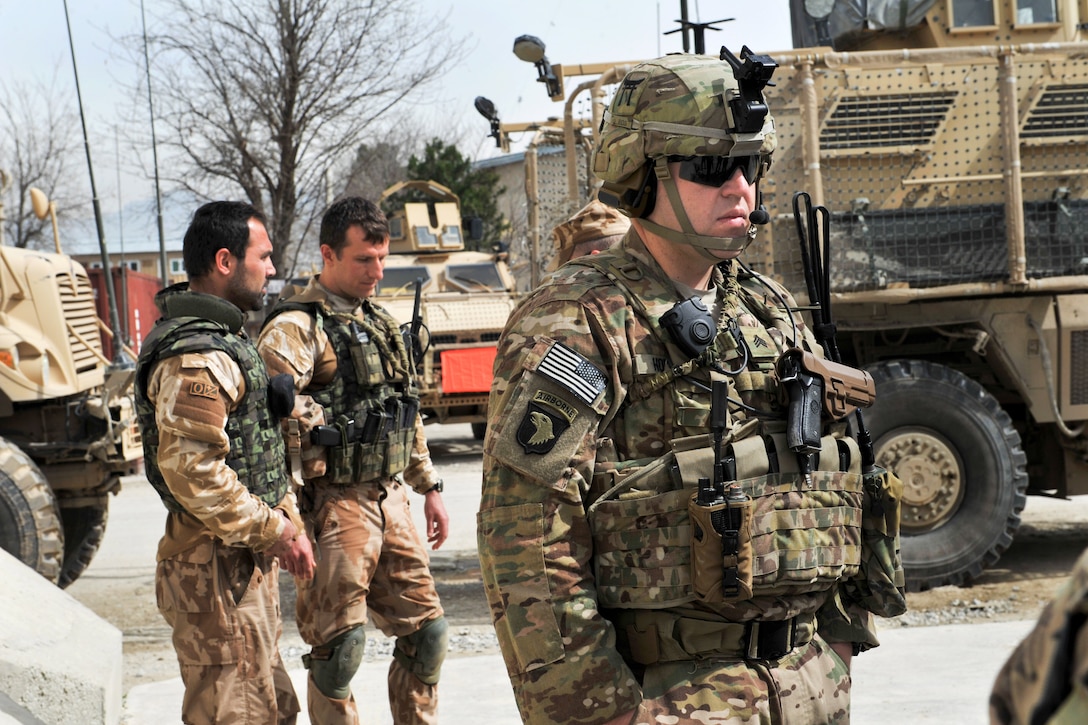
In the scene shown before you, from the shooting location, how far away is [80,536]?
25.7 feet

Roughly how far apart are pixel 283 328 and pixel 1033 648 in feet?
11.5

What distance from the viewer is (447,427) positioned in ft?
57.3

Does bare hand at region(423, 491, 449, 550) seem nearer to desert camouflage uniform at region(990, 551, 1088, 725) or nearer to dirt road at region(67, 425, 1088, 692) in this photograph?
dirt road at region(67, 425, 1088, 692)

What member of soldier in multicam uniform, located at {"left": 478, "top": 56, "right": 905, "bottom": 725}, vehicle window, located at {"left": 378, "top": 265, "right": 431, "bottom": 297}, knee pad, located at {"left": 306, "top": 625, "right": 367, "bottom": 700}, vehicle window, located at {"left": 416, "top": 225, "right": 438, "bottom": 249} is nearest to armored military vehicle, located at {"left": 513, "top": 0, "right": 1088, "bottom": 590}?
knee pad, located at {"left": 306, "top": 625, "right": 367, "bottom": 700}

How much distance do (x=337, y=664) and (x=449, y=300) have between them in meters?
8.84

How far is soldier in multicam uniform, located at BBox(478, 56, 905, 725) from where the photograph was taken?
2.04 meters

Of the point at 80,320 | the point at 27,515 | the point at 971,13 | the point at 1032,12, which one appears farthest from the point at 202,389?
the point at 1032,12

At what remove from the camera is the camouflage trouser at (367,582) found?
4.09 m

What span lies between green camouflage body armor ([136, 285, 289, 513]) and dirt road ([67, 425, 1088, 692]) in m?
2.46

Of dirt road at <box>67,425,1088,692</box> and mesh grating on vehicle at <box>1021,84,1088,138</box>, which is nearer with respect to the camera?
dirt road at <box>67,425,1088,692</box>

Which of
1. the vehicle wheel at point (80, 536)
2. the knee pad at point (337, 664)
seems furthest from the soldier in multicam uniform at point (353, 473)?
the vehicle wheel at point (80, 536)

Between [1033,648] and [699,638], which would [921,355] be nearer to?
[699,638]

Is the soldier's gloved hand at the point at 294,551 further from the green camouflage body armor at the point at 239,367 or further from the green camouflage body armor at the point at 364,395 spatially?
the green camouflage body armor at the point at 364,395

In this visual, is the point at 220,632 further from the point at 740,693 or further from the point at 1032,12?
the point at 1032,12
